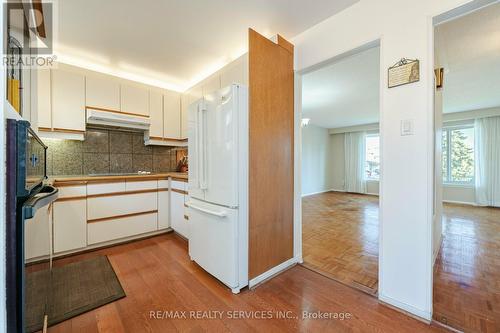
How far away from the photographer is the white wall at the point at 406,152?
1.41 m

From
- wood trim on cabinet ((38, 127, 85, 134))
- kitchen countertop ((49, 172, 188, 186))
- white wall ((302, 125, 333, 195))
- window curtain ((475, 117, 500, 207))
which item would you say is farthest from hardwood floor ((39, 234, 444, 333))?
window curtain ((475, 117, 500, 207))

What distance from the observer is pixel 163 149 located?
3.69m

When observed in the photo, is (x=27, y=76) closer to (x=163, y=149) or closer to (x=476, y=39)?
(x=163, y=149)

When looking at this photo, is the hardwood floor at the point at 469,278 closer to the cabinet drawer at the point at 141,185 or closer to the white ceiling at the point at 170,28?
the white ceiling at the point at 170,28

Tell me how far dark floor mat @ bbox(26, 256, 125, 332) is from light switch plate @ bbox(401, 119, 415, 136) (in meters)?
2.47

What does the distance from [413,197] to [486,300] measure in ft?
3.67

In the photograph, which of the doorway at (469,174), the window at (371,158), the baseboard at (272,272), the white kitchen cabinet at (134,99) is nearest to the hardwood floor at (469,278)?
the doorway at (469,174)

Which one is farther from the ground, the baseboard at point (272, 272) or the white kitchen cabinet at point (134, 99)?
the white kitchen cabinet at point (134, 99)

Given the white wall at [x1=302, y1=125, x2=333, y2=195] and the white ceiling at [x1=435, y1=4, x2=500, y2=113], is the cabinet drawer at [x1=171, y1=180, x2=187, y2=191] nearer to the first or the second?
the white ceiling at [x1=435, y1=4, x2=500, y2=113]

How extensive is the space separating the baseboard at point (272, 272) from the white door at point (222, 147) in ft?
2.41

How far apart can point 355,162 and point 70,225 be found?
7.69m

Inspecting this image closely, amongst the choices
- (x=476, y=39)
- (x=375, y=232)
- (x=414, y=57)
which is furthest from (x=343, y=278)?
(x=476, y=39)

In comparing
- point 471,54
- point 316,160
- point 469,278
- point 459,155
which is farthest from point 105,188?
point 459,155

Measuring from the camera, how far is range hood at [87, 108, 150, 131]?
268 cm
